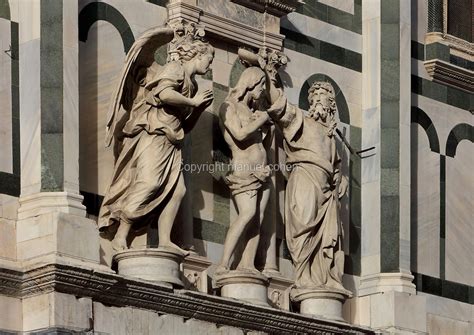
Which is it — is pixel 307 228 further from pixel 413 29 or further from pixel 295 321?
pixel 413 29

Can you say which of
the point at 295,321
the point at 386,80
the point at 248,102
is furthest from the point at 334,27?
the point at 295,321

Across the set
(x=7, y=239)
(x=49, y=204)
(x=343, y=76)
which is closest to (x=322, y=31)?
(x=343, y=76)

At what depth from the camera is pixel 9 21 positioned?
1684cm

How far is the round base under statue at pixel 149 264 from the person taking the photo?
55.0ft

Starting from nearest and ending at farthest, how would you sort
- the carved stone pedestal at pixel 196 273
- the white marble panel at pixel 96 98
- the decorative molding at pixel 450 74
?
the white marble panel at pixel 96 98, the carved stone pedestal at pixel 196 273, the decorative molding at pixel 450 74

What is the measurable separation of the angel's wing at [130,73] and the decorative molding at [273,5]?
4.18 feet

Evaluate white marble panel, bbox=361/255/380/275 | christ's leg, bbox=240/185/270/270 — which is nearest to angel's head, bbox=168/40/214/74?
christ's leg, bbox=240/185/270/270

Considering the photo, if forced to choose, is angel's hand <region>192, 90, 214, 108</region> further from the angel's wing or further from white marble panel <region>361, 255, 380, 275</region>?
white marble panel <region>361, 255, 380, 275</region>

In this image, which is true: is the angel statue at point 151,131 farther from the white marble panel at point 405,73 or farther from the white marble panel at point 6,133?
the white marble panel at point 405,73

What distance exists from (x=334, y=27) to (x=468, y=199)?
2.25 meters

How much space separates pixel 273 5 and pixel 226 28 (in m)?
0.63

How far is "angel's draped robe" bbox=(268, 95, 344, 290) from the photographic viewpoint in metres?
18.5

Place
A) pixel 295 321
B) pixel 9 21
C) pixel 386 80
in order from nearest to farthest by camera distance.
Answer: pixel 9 21
pixel 295 321
pixel 386 80

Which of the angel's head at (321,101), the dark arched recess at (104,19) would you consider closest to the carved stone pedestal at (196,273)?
the dark arched recess at (104,19)
